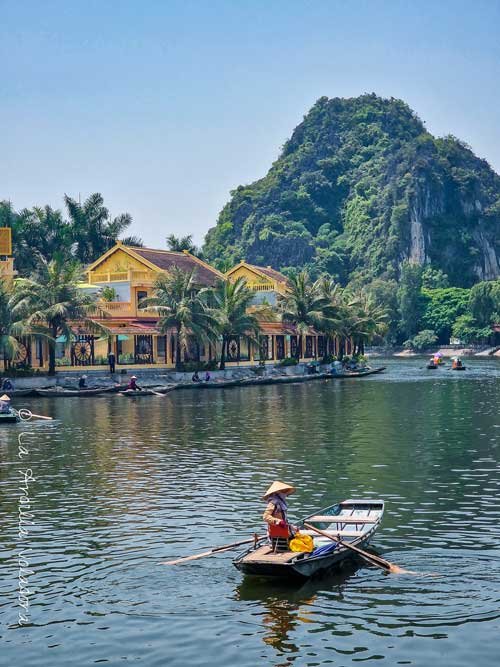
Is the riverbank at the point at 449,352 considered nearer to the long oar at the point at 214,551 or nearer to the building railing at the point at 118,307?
the building railing at the point at 118,307

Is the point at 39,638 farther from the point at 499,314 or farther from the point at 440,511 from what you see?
the point at 499,314

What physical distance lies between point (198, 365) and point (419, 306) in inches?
4021

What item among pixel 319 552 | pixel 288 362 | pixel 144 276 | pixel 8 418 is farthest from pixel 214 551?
pixel 288 362

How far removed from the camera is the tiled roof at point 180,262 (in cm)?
7925

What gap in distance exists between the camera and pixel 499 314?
154625 millimetres

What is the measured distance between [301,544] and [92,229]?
88.6m

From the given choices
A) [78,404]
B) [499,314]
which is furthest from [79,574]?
[499,314]

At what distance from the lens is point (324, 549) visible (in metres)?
16.8

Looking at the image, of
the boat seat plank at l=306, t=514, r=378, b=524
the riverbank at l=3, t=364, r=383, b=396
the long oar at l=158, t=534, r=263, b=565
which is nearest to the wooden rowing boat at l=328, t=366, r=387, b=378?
the riverbank at l=3, t=364, r=383, b=396

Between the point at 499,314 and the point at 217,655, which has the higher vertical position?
the point at 499,314

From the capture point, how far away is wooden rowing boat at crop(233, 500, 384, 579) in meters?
15.9

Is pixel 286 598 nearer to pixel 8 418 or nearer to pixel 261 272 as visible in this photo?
pixel 8 418

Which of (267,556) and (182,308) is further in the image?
(182,308)

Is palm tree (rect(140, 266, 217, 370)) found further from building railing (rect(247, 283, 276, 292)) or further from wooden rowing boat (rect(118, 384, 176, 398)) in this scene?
building railing (rect(247, 283, 276, 292))
